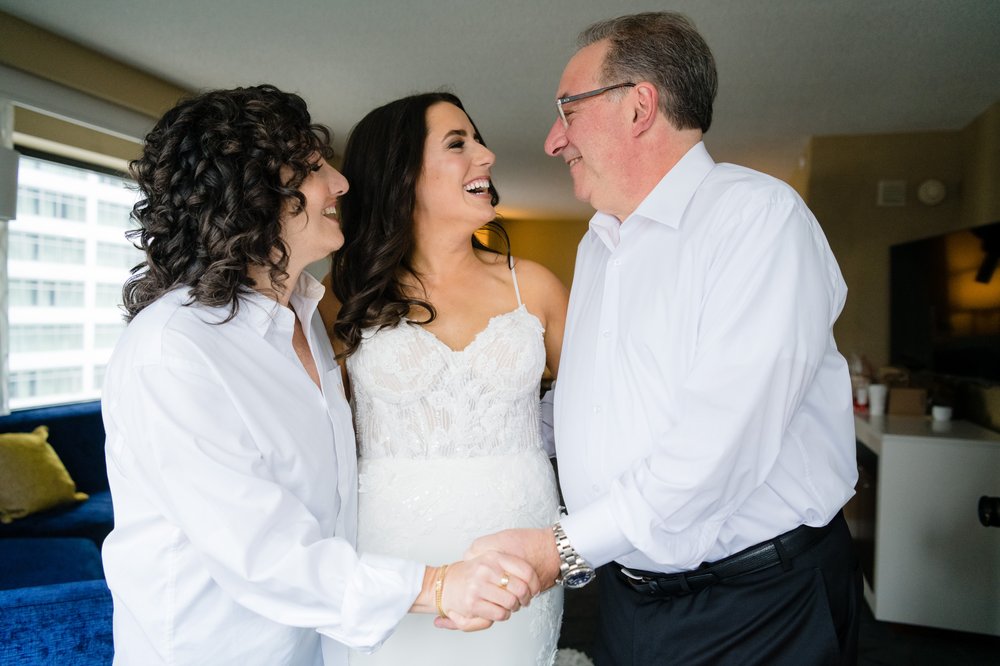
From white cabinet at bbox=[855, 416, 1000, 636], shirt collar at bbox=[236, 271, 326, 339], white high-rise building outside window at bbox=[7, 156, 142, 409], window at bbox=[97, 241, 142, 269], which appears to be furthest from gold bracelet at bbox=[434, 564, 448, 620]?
window at bbox=[97, 241, 142, 269]

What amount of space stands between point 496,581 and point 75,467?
4650 millimetres

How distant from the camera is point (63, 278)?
5.77m

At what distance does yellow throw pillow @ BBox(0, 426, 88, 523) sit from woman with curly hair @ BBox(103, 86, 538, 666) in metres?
3.51

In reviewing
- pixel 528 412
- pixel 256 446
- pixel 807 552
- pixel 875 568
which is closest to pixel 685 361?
Answer: pixel 807 552

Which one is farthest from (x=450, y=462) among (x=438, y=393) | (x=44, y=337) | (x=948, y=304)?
(x=44, y=337)

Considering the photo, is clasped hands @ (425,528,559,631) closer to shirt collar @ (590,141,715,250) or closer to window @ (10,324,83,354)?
shirt collar @ (590,141,715,250)

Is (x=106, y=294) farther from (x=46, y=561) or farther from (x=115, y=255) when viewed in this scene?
(x=46, y=561)

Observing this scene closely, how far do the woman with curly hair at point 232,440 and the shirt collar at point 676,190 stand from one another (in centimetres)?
71

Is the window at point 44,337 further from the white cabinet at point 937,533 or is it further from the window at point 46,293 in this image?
the white cabinet at point 937,533

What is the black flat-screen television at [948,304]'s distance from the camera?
4.45 m

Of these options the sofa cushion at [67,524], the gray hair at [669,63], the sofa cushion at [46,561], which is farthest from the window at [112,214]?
the gray hair at [669,63]

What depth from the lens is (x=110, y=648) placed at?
5.90 ft

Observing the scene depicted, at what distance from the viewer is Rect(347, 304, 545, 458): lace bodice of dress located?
1865mm

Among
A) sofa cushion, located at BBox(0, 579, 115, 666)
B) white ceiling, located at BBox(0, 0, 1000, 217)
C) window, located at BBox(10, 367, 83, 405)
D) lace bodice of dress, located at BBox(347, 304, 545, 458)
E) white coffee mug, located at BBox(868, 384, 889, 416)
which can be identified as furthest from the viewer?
window, located at BBox(10, 367, 83, 405)
